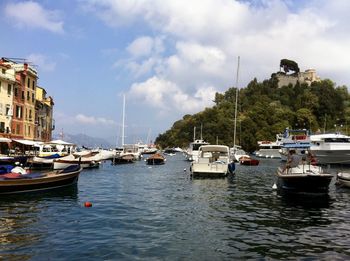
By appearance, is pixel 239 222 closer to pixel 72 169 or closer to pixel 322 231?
pixel 322 231

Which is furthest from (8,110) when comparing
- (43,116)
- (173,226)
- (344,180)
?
(173,226)

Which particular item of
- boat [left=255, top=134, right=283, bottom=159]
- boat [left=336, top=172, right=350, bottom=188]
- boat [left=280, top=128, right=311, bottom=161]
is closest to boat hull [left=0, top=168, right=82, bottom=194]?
boat [left=280, top=128, right=311, bottom=161]

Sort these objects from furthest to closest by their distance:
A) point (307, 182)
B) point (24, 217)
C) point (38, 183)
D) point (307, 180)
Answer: point (38, 183)
point (307, 182)
point (307, 180)
point (24, 217)

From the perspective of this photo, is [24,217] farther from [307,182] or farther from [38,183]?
[307,182]

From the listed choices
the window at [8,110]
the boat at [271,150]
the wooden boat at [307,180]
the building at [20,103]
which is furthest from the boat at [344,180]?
the boat at [271,150]

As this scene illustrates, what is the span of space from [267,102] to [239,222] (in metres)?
175

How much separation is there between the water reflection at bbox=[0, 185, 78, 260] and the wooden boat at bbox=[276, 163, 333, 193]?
15.4 m

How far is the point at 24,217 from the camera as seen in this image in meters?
21.1

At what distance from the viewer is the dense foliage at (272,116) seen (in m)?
165

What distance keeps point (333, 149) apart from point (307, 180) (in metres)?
48.0

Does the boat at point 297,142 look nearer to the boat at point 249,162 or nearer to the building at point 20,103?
the boat at point 249,162

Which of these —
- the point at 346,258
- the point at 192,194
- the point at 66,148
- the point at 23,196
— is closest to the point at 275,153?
the point at 66,148

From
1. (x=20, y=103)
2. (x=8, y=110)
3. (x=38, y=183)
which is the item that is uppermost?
(x=20, y=103)

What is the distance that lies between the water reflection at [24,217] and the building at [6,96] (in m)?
38.3
